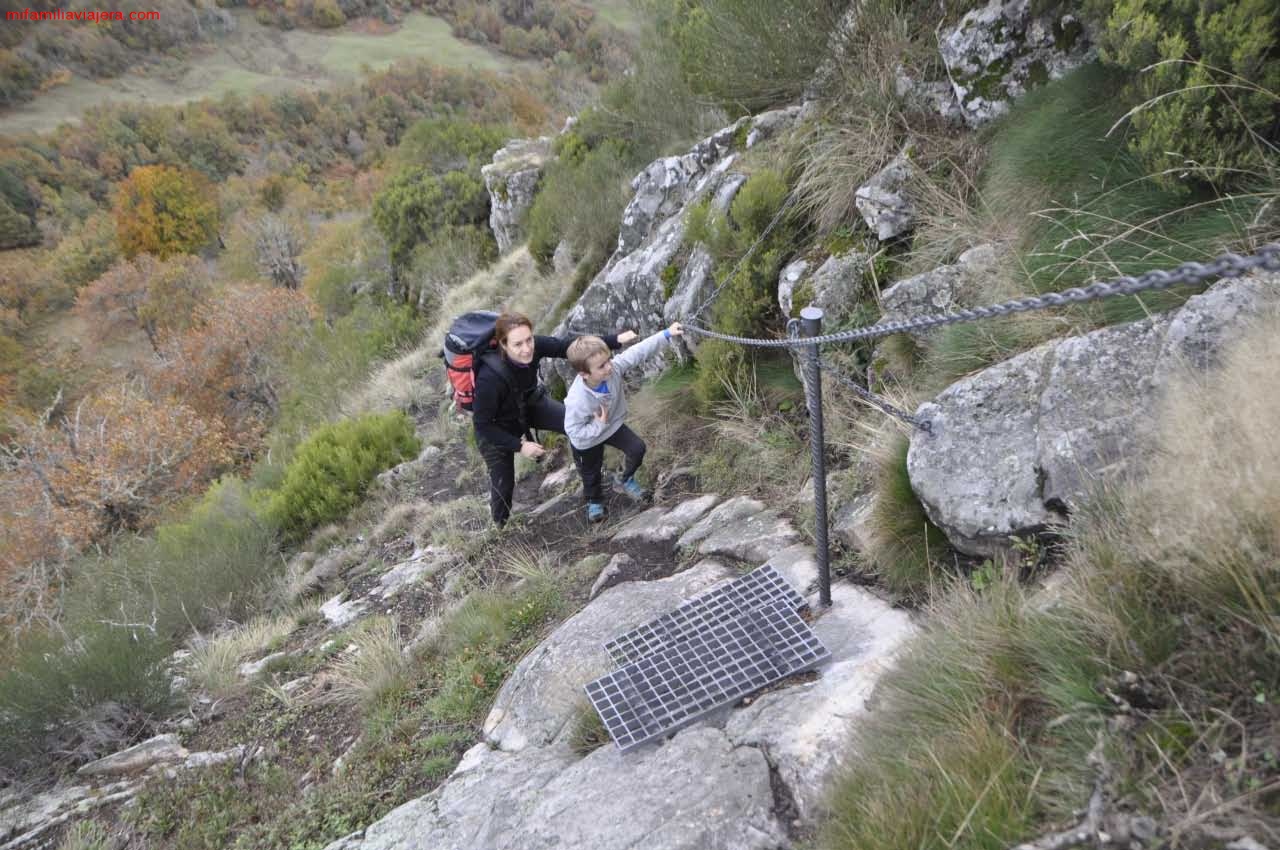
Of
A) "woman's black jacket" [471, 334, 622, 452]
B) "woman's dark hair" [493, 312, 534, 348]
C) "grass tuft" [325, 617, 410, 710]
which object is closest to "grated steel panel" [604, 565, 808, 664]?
"grass tuft" [325, 617, 410, 710]

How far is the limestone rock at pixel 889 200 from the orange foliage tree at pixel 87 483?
1149 centimetres

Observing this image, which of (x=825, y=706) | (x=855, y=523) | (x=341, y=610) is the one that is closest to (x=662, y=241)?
(x=855, y=523)

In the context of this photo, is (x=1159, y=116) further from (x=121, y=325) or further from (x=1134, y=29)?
(x=121, y=325)

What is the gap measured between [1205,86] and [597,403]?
136 inches

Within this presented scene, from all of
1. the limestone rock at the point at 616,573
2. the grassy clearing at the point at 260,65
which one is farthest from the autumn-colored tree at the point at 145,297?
the limestone rock at the point at 616,573

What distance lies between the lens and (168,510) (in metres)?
12.9

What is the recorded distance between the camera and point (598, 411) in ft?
16.1

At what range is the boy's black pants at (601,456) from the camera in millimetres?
5074

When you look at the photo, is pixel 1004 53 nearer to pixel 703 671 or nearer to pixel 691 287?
pixel 691 287

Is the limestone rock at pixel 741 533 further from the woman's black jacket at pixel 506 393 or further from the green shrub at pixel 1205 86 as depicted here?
the green shrub at pixel 1205 86

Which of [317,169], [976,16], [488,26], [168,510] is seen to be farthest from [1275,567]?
[488,26]

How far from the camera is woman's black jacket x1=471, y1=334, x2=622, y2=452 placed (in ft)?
15.7

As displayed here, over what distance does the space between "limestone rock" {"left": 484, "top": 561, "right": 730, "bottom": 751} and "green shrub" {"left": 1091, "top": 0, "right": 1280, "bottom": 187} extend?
8.89 ft

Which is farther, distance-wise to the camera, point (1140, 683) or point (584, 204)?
point (584, 204)
